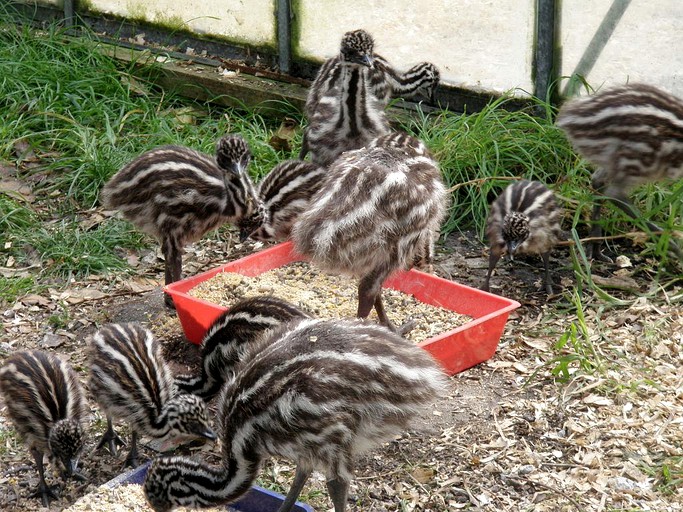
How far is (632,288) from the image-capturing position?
247 inches

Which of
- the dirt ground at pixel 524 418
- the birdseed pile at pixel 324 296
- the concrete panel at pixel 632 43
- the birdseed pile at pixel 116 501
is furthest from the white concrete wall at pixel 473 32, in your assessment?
the birdseed pile at pixel 116 501

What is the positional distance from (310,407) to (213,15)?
5609 millimetres

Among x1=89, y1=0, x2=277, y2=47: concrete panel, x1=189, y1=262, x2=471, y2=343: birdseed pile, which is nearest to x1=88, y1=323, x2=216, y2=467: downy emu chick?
x1=189, y1=262, x2=471, y2=343: birdseed pile

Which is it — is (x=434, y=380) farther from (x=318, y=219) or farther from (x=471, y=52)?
(x=471, y=52)

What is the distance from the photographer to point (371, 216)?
17.2 feet

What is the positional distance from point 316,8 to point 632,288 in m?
3.50

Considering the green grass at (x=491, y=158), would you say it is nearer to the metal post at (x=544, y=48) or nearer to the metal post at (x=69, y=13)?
the metal post at (x=544, y=48)

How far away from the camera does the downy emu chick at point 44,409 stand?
4.81 metres

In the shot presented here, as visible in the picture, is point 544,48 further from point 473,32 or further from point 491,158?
point 491,158

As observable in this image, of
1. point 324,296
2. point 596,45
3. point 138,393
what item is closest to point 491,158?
point 596,45

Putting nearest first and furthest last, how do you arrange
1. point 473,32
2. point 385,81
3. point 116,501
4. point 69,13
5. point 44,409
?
point 116,501 → point 44,409 → point 385,81 → point 473,32 → point 69,13

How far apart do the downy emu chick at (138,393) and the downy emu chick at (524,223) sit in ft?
6.85

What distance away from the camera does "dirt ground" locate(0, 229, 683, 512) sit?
4789mm

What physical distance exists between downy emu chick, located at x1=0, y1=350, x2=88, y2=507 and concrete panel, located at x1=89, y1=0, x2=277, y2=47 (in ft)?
14.3
